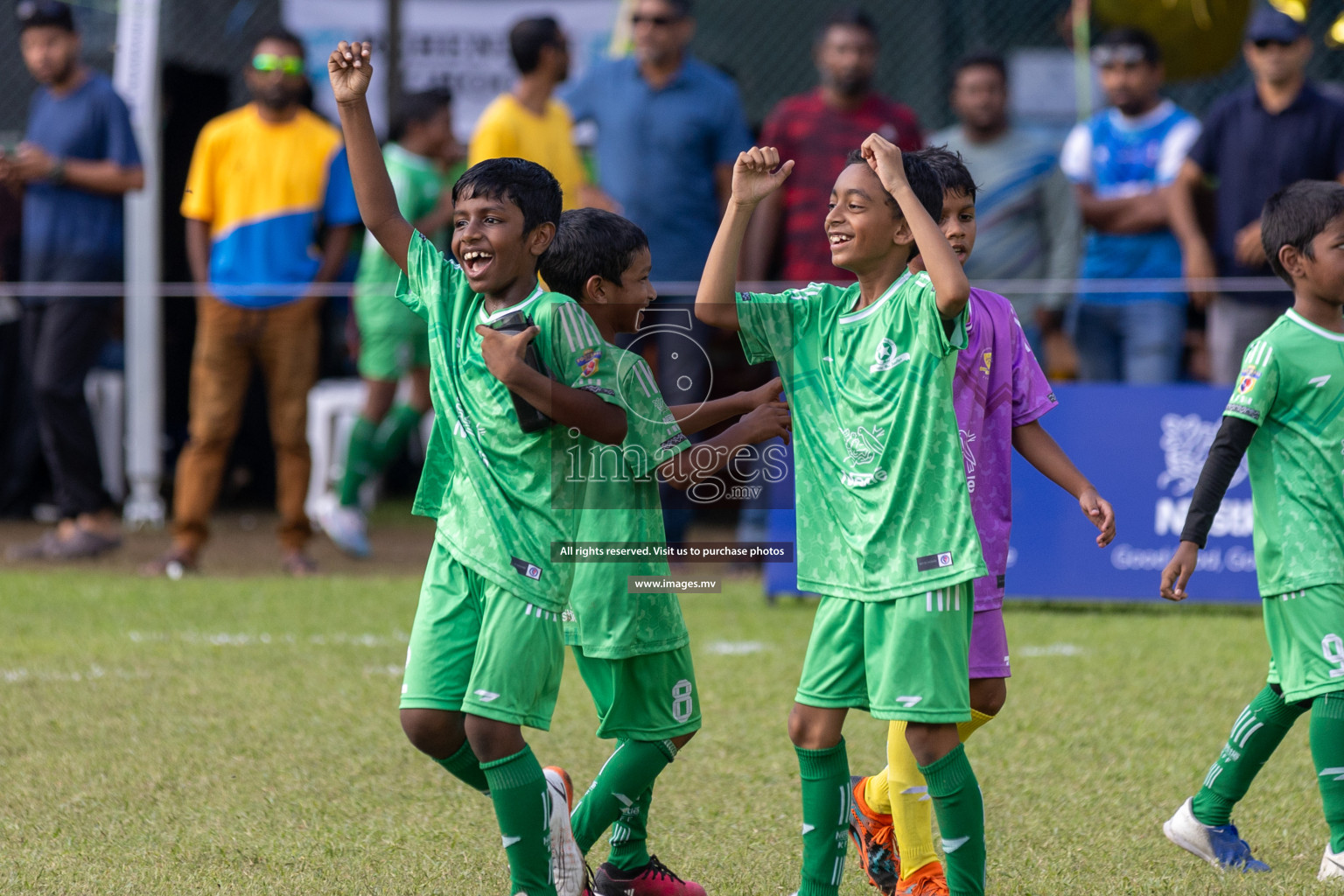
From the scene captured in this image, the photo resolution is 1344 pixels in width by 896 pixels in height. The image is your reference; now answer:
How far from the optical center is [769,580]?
733cm

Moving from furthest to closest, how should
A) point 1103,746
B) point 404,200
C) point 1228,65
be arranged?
point 1228,65
point 404,200
point 1103,746

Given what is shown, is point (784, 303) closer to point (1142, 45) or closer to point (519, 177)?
point (519, 177)

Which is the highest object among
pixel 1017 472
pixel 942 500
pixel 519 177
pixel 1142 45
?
pixel 1142 45

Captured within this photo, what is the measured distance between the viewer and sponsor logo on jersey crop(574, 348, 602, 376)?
10.6ft

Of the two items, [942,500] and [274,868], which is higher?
[942,500]

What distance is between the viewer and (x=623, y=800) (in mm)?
3545

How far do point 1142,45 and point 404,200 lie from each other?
3812 millimetres

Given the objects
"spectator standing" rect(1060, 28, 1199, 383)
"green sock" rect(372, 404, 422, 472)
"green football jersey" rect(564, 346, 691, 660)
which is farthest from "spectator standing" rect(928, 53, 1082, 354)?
"green football jersey" rect(564, 346, 691, 660)

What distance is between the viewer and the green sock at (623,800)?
3525 mm

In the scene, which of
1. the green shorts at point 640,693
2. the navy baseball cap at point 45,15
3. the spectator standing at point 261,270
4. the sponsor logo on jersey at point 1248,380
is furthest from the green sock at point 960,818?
the navy baseball cap at point 45,15

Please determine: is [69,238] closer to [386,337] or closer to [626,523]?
[386,337]

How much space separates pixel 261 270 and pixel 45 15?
1.63 meters

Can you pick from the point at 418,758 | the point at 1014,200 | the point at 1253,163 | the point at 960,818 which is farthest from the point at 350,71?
the point at 1253,163

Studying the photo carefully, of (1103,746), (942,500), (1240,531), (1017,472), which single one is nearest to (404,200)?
(1017,472)
